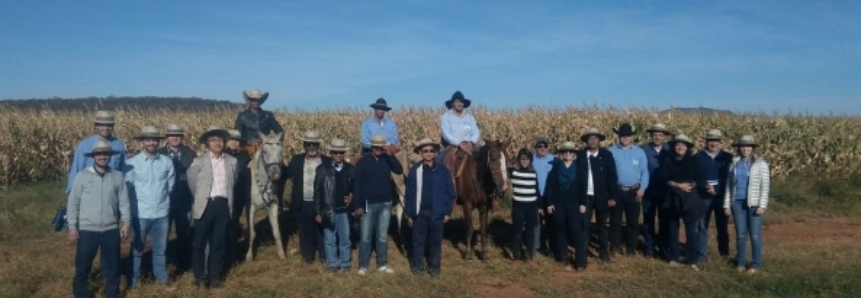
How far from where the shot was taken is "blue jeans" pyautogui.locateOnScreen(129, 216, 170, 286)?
783 centimetres

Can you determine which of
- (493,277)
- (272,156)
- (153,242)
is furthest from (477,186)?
(153,242)

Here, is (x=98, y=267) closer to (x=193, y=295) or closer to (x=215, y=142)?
(x=193, y=295)

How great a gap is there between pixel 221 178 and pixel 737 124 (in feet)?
48.8

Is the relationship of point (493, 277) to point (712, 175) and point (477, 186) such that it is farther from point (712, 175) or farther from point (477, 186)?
A: point (712, 175)

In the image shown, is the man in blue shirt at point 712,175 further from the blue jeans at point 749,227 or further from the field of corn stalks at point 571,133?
the field of corn stalks at point 571,133

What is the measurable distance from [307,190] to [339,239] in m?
0.82

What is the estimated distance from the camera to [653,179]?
10.1 metres

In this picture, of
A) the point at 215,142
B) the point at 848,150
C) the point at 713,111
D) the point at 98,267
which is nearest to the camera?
the point at 215,142

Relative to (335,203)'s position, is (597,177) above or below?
above

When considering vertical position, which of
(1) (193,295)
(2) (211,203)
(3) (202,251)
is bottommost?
(1) (193,295)

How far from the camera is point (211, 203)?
7.93 meters

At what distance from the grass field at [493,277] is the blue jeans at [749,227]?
0.33 m

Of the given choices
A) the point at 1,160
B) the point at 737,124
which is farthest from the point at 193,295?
the point at 737,124

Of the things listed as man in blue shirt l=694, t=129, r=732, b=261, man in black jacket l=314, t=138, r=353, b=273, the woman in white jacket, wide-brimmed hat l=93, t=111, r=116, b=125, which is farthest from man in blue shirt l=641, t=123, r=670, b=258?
wide-brimmed hat l=93, t=111, r=116, b=125
